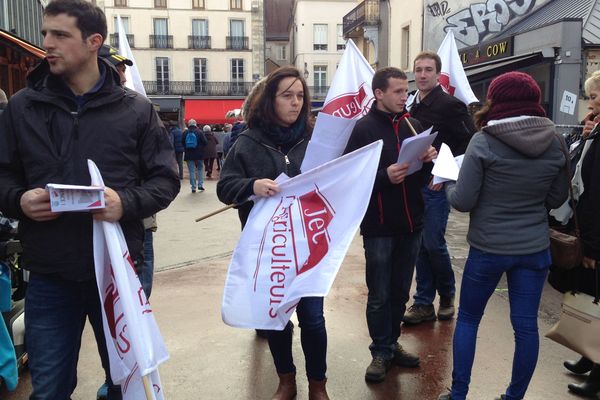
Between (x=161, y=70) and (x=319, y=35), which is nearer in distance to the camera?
(x=319, y=35)

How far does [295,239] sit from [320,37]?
1731 inches

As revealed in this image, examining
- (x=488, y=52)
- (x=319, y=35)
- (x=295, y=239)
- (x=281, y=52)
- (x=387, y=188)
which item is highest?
(x=281, y=52)

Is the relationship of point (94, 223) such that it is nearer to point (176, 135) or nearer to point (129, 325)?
point (129, 325)

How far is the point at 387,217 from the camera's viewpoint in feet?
11.6

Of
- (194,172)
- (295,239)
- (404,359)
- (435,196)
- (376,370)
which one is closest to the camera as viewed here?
(295,239)

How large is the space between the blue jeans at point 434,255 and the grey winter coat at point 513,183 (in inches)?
53.8

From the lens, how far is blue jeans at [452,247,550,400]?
307cm

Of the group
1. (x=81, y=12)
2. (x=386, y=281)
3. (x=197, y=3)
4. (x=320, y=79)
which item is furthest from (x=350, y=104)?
(x=197, y=3)

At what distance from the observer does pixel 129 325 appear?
2229 mm

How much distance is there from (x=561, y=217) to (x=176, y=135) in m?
14.9

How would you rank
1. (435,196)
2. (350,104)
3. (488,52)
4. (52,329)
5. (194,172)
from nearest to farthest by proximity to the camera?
(52,329) → (350,104) → (435,196) → (194,172) → (488,52)

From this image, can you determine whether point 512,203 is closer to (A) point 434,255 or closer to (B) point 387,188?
(B) point 387,188

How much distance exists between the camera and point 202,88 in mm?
45906

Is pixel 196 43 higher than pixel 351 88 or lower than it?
higher
